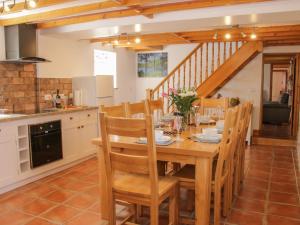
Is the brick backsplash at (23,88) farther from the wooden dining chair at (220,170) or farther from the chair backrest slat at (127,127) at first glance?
the wooden dining chair at (220,170)

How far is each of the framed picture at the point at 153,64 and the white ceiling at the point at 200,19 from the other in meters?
3.29

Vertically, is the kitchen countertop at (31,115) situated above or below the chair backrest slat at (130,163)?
above

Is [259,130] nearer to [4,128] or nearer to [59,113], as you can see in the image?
[59,113]

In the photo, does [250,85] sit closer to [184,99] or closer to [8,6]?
[184,99]

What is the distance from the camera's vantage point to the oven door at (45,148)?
379cm

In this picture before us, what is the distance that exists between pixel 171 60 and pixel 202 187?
18.7ft

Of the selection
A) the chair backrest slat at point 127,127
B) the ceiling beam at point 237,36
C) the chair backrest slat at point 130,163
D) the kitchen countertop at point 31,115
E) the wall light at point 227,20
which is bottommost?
the chair backrest slat at point 130,163

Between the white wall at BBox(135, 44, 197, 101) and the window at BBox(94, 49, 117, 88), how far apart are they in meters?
1.09

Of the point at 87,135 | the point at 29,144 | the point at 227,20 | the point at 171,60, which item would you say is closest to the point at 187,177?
the point at 227,20

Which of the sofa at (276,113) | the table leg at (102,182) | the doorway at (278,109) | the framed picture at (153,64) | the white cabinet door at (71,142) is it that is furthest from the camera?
the sofa at (276,113)

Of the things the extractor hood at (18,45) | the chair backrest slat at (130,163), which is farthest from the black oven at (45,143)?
the chair backrest slat at (130,163)

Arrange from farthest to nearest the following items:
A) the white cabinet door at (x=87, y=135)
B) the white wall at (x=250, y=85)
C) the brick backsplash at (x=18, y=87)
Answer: the white wall at (x=250, y=85) → the white cabinet door at (x=87, y=135) → the brick backsplash at (x=18, y=87)

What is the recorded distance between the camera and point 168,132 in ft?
9.35

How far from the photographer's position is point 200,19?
3562mm
